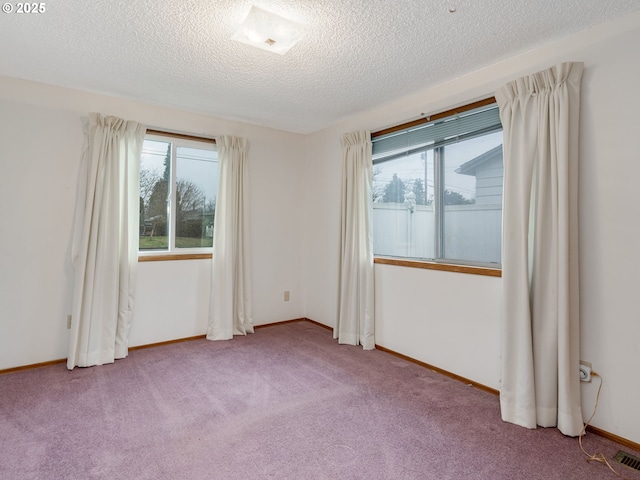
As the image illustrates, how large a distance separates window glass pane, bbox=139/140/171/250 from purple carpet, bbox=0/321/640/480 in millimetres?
1189

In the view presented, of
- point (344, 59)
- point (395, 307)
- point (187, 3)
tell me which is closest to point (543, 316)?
point (395, 307)

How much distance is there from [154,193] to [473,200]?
300 cm

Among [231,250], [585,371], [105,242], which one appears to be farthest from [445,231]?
[105,242]

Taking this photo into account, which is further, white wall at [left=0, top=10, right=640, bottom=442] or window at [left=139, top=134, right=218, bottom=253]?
window at [left=139, top=134, right=218, bottom=253]

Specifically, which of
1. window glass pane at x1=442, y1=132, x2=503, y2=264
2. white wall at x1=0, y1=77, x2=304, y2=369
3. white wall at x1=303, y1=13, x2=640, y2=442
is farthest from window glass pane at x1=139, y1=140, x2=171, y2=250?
white wall at x1=303, y1=13, x2=640, y2=442

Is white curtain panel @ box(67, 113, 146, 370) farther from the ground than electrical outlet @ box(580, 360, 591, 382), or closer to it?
farther from the ground

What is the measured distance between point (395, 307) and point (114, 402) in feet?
7.72

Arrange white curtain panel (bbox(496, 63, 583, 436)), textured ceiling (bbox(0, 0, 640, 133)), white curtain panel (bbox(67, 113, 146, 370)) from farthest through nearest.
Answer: white curtain panel (bbox(67, 113, 146, 370))
white curtain panel (bbox(496, 63, 583, 436))
textured ceiling (bbox(0, 0, 640, 133))

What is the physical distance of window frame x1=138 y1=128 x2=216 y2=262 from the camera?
136 inches

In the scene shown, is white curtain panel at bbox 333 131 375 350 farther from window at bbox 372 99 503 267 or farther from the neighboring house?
the neighboring house

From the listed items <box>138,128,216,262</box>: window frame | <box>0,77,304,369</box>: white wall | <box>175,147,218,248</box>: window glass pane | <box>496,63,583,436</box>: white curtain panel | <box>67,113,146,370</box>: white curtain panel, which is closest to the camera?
<box>496,63,583,436</box>: white curtain panel

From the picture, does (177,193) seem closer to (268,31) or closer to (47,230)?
(47,230)

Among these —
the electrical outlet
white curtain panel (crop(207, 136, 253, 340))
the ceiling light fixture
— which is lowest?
the electrical outlet

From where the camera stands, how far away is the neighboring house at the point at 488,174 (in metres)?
2.61
